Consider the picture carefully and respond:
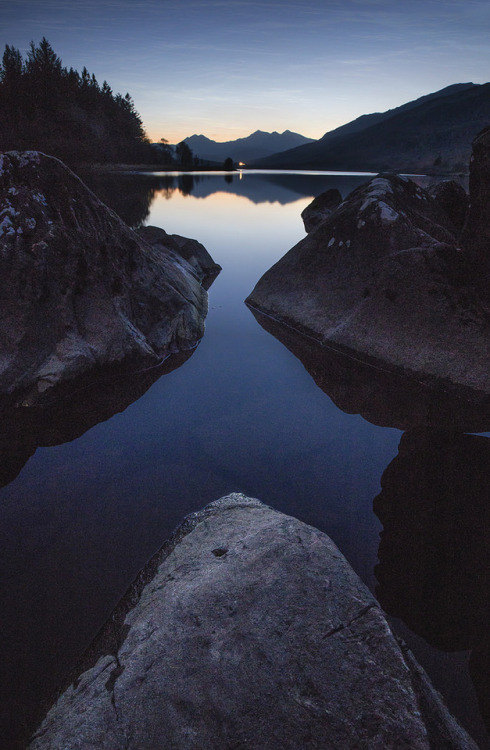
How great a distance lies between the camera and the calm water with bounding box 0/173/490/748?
254 centimetres

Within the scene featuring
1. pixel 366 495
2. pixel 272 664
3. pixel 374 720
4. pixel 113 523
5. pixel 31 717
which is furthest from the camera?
pixel 366 495

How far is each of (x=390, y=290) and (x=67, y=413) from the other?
16.1ft

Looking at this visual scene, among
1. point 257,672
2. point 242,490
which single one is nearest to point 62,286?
point 242,490

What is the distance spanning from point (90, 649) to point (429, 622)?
2.13 m

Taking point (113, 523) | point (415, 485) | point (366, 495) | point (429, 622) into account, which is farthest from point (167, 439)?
point (429, 622)

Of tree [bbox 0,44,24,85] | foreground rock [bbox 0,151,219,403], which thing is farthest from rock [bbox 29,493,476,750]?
tree [bbox 0,44,24,85]

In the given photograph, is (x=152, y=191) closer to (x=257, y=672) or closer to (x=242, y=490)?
(x=242, y=490)

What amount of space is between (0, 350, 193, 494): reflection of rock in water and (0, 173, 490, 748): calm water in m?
0.02

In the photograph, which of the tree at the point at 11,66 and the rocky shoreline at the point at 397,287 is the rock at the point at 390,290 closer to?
the rocky shoreline at the point at 397,287

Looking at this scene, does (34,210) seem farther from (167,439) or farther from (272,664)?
(272,664)

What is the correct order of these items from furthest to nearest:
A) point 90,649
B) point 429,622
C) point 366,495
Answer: point 366,495 < point 429,622 < point 90,649

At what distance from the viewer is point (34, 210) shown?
549cm

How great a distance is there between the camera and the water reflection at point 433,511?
2.63 metres

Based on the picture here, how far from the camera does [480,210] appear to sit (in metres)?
5.75
